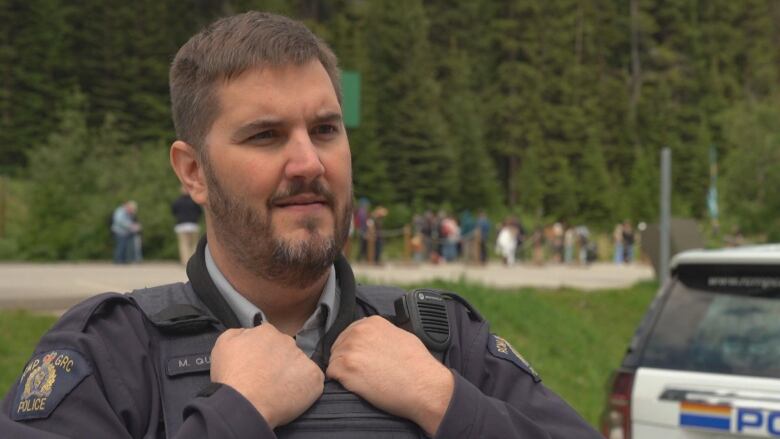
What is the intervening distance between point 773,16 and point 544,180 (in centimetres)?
2709

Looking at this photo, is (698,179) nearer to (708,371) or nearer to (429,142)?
(429,142)

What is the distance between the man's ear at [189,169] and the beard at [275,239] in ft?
0.14

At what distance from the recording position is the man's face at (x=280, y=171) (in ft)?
5.92

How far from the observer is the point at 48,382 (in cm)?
169

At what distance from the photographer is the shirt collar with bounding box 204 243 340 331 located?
6.22 ft

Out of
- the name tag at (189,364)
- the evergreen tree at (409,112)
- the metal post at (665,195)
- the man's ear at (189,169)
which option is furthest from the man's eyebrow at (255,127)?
the evergreen tree at (409,112)

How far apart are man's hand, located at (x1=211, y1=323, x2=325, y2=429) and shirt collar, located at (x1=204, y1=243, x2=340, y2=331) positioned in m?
0.09

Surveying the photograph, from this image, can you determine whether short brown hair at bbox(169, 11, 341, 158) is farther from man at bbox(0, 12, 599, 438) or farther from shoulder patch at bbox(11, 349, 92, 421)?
shoulder patch at bbox(11, 349, 92, 421)

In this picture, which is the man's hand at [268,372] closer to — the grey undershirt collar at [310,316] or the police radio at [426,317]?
the grey undershirt collar at [310,316]

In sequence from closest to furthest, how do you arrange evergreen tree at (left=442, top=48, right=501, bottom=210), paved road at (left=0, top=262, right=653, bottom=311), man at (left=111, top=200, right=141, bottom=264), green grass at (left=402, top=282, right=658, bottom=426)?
green grass at (left=402, top=282, right=658, bottom=426) → paved road at (left=0, top=262, right=653, bottom=311) → man at (left=111, top=200, right=141, bottom=264) → evergreen tree at (left=442, top=48, right=501, bottom=210)

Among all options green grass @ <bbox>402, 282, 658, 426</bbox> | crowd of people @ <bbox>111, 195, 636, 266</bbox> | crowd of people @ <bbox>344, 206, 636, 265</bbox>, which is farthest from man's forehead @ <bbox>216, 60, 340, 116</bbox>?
crowd of people @ <bbox>344, 206, 636, 265</bbox>

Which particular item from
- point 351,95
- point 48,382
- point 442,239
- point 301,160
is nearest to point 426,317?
point 301,160

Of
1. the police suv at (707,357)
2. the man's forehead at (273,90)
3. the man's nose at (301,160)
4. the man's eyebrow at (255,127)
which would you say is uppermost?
the man's forehead at (273,90)

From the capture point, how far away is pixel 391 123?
51.2m
